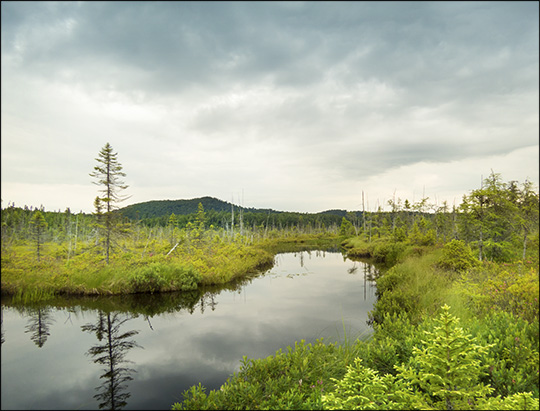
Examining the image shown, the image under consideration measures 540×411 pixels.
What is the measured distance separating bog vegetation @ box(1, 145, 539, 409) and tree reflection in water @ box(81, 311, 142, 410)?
2.07 metres

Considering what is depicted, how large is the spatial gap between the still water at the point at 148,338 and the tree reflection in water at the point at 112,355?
1.3 inches

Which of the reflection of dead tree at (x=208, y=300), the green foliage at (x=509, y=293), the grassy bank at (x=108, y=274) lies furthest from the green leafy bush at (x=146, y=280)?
the green foliage at (x=509, y=293)

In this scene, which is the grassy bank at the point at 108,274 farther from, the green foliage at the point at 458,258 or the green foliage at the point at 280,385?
the green foliage at the point at 458,258

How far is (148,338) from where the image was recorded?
10.8 m

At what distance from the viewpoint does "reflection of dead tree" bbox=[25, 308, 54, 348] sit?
9.89 m

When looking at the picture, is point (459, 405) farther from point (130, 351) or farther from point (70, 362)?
point (70, 362)

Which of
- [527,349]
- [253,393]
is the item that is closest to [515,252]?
[527,349]

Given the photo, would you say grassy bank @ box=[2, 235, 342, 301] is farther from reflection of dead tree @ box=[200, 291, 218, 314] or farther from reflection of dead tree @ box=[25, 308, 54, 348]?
reflection of dead tree @ box=[200, 291, 218, 314]

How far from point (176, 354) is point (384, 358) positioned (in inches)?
297

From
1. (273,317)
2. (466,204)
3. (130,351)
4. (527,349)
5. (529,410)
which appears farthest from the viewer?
(466,204)

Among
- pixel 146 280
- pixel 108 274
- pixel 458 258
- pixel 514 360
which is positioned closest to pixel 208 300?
pixel 146 280

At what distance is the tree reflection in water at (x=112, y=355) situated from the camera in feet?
22.6

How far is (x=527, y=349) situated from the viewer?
5.05m

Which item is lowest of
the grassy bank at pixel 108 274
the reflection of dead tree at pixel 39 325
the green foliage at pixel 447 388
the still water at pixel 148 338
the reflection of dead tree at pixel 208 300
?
the reflection of dead tree at pixel 208 300
